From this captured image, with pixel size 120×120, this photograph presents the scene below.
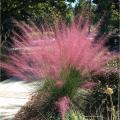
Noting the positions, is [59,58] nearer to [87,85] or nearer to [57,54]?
[57,54]

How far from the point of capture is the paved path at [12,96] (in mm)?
6225

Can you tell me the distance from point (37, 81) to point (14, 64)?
0.52 m

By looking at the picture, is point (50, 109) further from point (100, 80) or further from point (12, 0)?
point (12, 0)

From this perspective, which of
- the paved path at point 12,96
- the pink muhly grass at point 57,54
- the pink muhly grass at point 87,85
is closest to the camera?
the pink muhly grass at point 57,54

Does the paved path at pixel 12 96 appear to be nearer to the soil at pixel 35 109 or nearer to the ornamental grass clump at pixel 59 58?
the soil at pixel 35 109

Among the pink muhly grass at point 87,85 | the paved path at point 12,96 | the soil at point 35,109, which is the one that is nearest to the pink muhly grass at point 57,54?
the pink muhly grass at point 87,85

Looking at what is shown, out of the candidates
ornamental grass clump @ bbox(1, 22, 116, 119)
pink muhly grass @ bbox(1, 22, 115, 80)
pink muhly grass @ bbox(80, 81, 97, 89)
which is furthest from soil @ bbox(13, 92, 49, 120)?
pink muhly grass @ bbox(80, 81, 97, 89)

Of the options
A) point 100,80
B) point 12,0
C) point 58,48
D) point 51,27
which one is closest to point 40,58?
point 58,48

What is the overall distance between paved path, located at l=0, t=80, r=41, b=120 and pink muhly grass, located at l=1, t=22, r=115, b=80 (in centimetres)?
70

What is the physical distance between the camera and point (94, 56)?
5.22m

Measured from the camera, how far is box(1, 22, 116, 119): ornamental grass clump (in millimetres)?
5168

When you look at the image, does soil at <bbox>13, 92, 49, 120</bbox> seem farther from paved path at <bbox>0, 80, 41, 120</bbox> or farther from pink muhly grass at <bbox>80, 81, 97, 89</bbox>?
pink muhly grass at <bbox>80, 81, 97, 89</bbox>

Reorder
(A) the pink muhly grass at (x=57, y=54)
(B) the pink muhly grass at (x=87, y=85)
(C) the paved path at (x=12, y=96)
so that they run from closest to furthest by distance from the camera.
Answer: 1. (A) the pink muhly grass at (x=57, y=54)
2. (B) the pink muhly grass at (x=87, y=85)
3. (C) the paved path at (x=12, y=96)

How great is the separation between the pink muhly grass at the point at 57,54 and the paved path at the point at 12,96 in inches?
27.5
